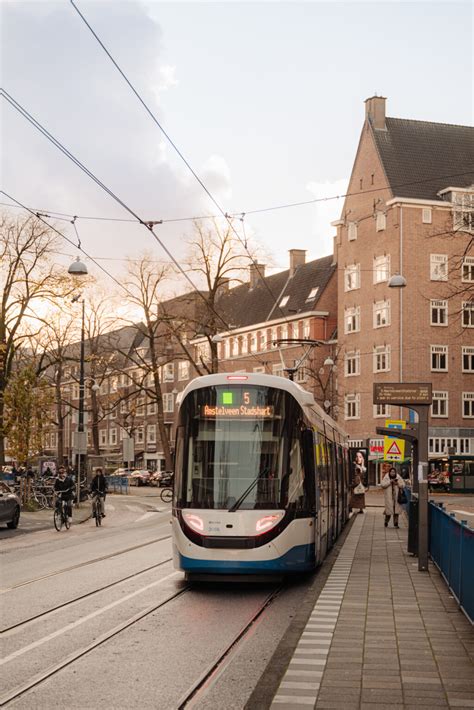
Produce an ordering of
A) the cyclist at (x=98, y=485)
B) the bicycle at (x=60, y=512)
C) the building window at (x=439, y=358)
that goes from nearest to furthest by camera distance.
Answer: the bicycle at (x=60, y=512), the cyclist at (x=98, y=485), the building window at (x=439, y=358)

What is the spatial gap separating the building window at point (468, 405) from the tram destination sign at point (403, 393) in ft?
171

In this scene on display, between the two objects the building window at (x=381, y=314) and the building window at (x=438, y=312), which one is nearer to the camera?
the building window at (x=438, y=312)

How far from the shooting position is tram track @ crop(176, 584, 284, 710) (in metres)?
7.96

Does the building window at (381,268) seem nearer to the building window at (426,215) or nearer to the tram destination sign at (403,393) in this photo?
the building window at (426,215)

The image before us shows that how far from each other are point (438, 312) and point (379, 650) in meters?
60.8

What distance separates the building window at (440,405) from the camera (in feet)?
223

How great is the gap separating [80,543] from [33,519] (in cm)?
1118

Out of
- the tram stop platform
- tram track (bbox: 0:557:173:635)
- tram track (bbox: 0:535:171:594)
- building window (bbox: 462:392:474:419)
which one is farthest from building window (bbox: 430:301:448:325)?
the tram stop platform

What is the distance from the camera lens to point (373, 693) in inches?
304

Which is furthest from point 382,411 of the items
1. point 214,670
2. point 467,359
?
point 214,670

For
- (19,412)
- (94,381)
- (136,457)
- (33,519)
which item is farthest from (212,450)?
(136,457)

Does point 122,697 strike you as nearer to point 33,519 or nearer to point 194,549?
point 194,549

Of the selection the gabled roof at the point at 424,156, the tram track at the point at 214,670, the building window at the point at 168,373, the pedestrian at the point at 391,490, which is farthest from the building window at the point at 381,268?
the tram track at the point at 214,670

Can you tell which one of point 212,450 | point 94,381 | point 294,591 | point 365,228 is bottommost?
point 294,591
